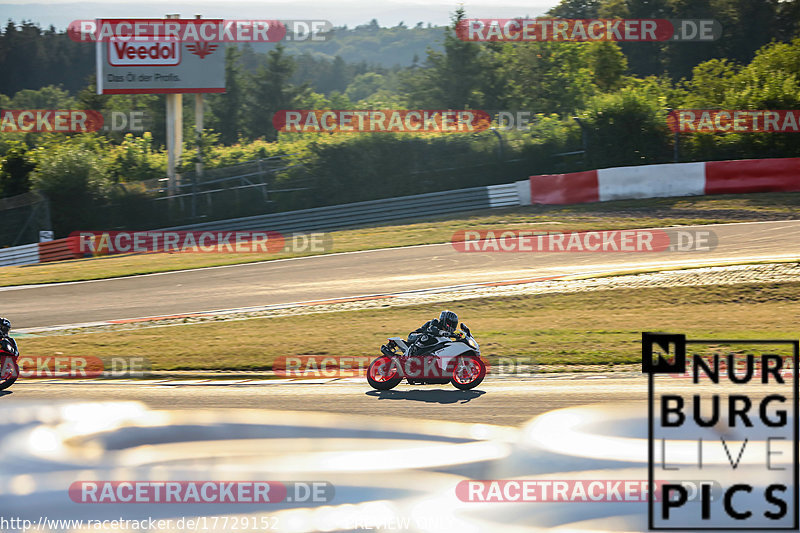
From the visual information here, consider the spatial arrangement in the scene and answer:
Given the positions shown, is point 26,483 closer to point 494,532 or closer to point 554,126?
point 494,532

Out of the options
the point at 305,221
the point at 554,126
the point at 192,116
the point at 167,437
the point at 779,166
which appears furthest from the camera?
the point at 192,116

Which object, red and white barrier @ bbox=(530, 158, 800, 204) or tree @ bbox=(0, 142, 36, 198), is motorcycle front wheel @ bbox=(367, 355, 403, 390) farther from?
tree @ bbox=(0, 142, 36, 198)

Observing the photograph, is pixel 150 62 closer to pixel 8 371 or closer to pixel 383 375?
pixel 8 371

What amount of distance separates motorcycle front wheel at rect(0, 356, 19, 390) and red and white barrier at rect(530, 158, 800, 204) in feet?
65.8

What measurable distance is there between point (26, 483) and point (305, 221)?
22.1 metres

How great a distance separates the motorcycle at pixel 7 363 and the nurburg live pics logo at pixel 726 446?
9095mm

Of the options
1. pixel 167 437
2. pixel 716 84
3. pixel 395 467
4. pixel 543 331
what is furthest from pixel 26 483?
pixel 716 84

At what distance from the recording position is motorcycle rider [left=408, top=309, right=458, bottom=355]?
10.7 metres

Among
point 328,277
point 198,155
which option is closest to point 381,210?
point 328,277

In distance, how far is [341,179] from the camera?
108 feet

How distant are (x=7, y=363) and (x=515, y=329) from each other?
873 centimetres

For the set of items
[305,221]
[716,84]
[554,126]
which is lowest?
[305,221]

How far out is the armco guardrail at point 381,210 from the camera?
29188mm

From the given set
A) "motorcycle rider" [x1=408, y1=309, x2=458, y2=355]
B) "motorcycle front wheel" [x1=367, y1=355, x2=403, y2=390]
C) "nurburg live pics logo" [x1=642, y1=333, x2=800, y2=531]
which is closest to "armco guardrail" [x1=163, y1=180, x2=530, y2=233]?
"nurburg live pics logo" [x1=642, y1=333, x2=800, y2=531]
